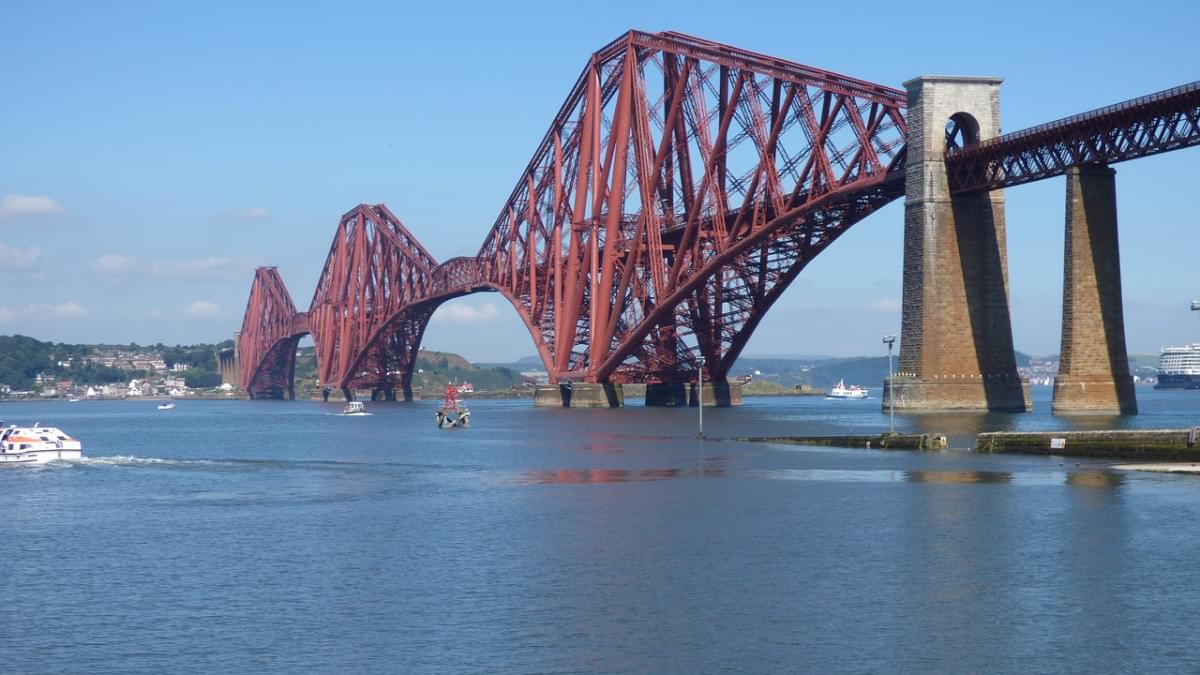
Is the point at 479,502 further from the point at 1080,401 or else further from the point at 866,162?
the point at 866,162

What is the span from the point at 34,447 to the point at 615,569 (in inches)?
1907

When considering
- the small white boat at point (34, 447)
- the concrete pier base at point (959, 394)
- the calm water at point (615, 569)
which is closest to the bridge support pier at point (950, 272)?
the concrete pier base at point (959, 394)

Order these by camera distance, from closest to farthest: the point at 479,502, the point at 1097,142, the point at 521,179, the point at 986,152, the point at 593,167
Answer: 1. the point at 479,502
2. the point at 1097,142
3. the point at 986,152
4. the point at 593,167
5. the point at 521,179

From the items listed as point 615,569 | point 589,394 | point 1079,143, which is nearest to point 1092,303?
point 1079,143

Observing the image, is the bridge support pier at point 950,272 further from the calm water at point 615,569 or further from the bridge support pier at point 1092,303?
the calm water at point 615,569

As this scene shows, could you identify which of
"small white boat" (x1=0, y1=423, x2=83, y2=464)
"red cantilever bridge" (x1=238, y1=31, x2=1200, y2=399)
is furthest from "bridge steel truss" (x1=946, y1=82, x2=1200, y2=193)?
"small white boat" (x1=0, y1=423, x2=83, y2=464)

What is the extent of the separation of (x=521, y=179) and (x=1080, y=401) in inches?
2992

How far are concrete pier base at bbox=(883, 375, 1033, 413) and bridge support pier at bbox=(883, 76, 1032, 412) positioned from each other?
56 mm

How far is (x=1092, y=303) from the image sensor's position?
3049 inches

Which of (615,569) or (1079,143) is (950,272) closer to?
(1079,143)

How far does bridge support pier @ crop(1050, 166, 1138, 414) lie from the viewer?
254 ft

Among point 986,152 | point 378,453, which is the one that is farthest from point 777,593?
point 986,152

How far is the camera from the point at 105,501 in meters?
52.8

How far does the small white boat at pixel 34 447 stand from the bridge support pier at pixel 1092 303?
4931 centimetres
